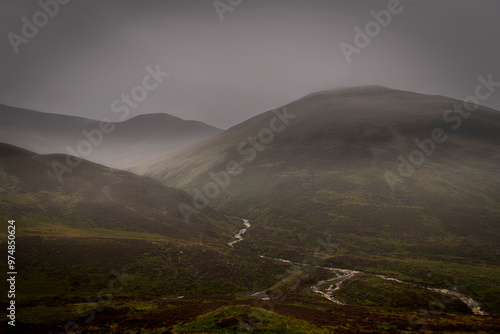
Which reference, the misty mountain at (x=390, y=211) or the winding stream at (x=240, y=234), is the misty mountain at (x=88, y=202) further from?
the misty mountain at (x=390, y=211)

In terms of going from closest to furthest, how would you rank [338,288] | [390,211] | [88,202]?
[338,288], [88,202], [390,211]

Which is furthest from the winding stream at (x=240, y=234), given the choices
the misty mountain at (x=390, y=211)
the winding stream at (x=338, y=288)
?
the winding stream at (x=338, y=288)

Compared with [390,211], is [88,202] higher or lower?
higher

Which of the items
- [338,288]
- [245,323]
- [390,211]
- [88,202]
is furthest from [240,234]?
[245,323]

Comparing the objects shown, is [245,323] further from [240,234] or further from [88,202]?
[88,202]

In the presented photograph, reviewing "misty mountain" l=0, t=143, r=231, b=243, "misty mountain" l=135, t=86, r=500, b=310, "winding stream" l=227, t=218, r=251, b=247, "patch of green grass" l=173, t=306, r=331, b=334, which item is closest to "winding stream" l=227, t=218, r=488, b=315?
"misty mountain" l=135, t=86, r=500, b=310

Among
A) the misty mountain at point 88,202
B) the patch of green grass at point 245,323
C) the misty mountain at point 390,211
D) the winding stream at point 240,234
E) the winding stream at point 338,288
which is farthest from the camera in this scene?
the winding stream at point 240,234

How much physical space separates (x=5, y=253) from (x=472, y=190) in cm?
21165

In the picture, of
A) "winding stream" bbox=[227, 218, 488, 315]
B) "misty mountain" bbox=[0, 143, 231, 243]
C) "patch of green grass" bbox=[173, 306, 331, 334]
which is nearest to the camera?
"patch of green grass" bbox=[173, 306, 331, 334]

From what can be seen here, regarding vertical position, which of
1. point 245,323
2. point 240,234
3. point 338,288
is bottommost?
point 338,288

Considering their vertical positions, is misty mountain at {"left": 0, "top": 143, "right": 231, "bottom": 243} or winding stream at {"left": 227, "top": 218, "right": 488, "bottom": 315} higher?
misty mountain at {"left": 0, "top": 143, "right": 231, "bottom": 243}

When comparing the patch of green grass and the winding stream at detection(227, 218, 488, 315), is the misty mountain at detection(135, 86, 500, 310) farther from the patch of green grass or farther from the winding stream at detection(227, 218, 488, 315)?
the patch of green grass

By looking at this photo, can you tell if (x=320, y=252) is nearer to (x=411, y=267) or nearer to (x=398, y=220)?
(x=411, y=267)

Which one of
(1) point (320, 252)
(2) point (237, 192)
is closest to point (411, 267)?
(1) point (320, 252)
